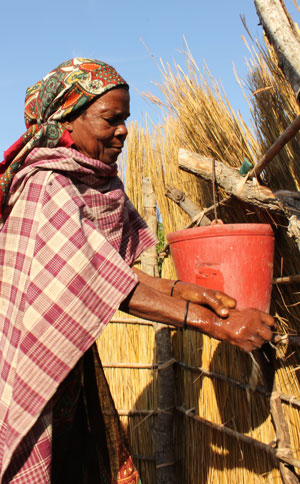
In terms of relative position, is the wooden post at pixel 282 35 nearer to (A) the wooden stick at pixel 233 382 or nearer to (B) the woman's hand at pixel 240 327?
(B) the woman's hand at pixel 240 327

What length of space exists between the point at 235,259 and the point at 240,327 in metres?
0.48

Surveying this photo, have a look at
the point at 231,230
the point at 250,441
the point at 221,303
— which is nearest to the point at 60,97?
the point at 231,230

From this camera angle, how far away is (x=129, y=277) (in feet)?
5.21

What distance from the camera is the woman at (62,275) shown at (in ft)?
5.04

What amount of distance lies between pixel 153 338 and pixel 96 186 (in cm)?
223

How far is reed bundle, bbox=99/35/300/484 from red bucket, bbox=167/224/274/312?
308mm

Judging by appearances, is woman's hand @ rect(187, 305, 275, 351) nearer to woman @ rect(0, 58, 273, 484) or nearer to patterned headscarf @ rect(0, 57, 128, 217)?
woman @ rect(0, 58, 273, 484)

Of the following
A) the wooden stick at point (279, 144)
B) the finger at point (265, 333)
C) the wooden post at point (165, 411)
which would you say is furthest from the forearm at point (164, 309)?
the wooden post at point (165, 411)

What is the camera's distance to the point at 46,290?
5.07 feet

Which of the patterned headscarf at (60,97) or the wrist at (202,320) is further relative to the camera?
the patterned headscarf at (60,97)

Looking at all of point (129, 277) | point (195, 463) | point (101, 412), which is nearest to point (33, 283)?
point (129, 277)

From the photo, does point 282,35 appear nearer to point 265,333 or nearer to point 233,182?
point 233,182

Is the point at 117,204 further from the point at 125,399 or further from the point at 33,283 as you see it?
the point at 125,399

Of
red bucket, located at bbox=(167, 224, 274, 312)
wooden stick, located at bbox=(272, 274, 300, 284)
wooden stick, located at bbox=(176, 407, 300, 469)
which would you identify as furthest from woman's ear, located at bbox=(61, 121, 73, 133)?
wooden stick, located at bbox=(176, 407, 300, 469)
